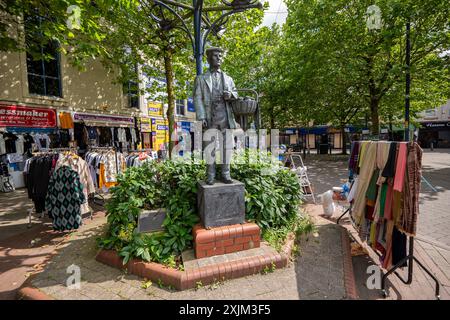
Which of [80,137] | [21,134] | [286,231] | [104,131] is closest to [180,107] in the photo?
[104,131]

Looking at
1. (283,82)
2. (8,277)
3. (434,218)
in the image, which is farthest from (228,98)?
(283,82)

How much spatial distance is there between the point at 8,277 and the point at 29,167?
2665 millimetres

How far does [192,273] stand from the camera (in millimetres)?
2949

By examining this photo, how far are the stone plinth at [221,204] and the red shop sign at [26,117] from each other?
33.0ft

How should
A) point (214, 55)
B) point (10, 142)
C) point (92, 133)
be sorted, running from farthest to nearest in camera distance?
1. point (92, 133)
2. point (10, 142)
3. point (214, 55)

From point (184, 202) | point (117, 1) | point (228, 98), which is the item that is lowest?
point (184, 202)

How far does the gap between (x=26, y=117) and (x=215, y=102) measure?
33.4 ft

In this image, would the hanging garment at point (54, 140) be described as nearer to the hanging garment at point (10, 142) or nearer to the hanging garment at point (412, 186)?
the hanging garment at point (10, 142)

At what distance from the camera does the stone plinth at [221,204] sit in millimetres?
3496

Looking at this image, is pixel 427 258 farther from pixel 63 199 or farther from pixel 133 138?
pixel 133 138

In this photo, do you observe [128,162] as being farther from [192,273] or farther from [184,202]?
[192,273]

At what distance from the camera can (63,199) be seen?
4652 mm

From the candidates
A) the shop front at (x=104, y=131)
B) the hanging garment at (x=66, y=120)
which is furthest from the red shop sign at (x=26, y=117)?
the shop front at (x=104, y=131)

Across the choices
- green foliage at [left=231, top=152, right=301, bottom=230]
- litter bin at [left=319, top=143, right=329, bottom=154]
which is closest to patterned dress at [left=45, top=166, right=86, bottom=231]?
green foliage at [left=231, top=152, right=301, bottom=230]
